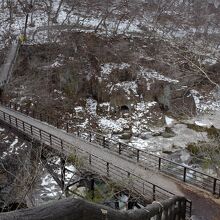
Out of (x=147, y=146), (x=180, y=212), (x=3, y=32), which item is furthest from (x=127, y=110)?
(x=180, y=212)

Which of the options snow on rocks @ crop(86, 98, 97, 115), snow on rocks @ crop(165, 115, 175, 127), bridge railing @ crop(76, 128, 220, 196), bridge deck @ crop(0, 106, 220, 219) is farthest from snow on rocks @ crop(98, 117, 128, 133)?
bridge railing @ crop(76, 128, 220, 196)

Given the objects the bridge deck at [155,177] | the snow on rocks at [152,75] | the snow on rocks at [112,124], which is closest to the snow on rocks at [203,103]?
the snow on rocks at [152,75]

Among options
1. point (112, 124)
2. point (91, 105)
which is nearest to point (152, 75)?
point (91, 105)

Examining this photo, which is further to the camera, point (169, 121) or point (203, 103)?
point (203, 103)

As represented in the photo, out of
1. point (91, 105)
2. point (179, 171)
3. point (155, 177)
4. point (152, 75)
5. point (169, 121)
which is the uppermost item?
point (152, 75)

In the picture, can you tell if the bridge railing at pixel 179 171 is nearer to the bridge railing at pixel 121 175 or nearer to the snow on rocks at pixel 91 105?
the bridge railing at pixel 121 175

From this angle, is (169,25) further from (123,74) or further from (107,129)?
(107,129)

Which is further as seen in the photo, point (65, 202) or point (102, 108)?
point (102, 108)

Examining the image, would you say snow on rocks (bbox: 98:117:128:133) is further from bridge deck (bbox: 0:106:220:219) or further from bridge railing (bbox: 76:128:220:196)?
bridge railing (bbox: 76:128:220:196)

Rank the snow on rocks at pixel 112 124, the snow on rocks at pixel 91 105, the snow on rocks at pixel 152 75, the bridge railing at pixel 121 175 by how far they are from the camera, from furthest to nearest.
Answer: the snow on rocks at pixel 152 75
the snow on rocks at pixel 91 105
the snow on rocks at pixel 112 124
the bridge railing at pixel 121 175

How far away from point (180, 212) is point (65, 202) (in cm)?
820

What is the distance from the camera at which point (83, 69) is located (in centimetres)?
3759

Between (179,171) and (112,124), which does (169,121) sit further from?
(179,171)

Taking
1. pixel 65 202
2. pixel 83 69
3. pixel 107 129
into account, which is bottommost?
pixel 107 129
